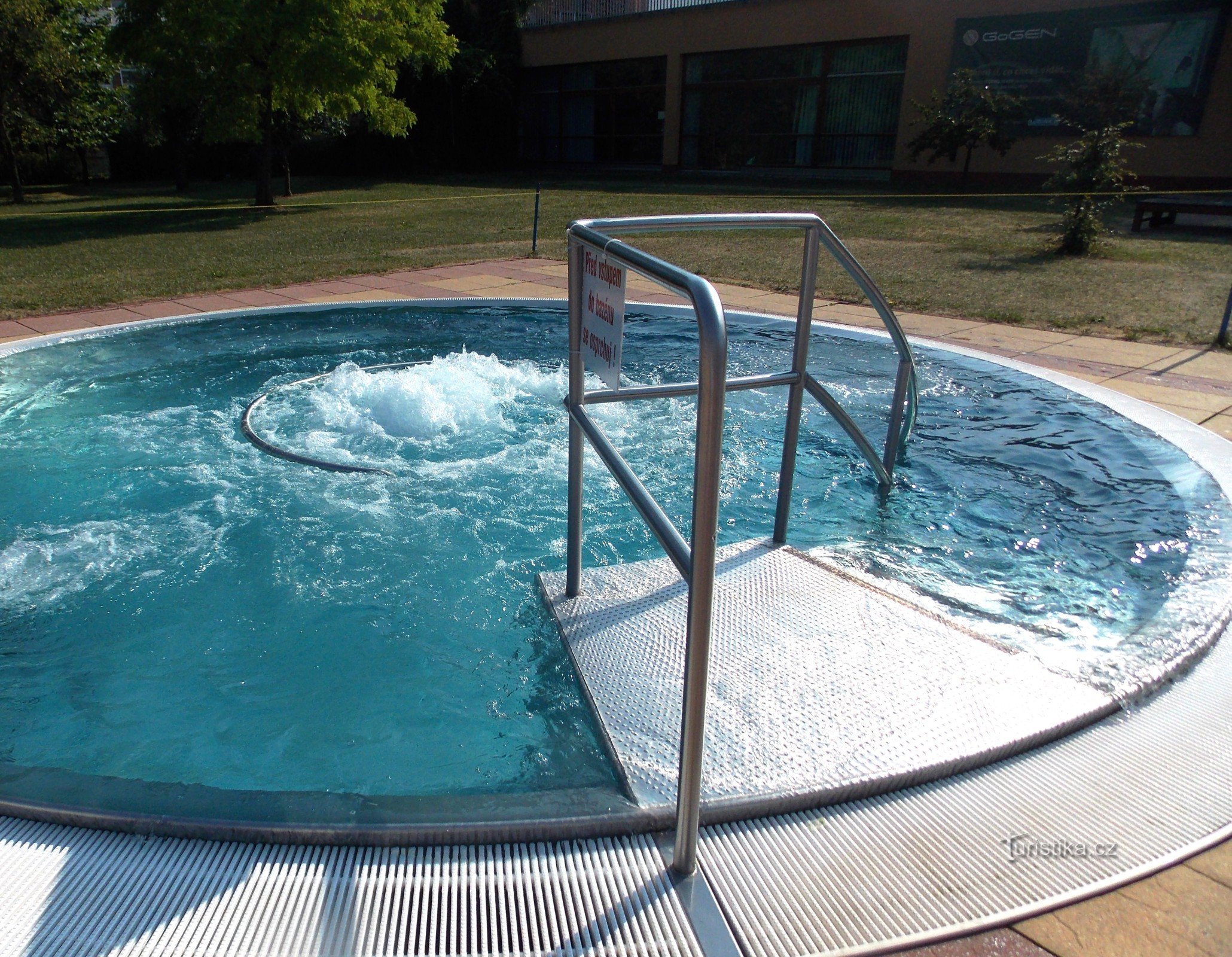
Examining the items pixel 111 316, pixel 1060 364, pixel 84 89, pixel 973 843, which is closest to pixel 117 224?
pixel 84 89

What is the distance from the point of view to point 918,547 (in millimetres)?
4133

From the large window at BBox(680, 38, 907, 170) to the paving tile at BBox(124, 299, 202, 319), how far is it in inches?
869

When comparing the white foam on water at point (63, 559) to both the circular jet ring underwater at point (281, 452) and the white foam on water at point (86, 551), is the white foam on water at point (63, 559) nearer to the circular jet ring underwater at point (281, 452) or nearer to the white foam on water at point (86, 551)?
the white foam on water at point (86, 551)

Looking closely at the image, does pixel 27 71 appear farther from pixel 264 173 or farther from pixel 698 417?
pixel 698 417

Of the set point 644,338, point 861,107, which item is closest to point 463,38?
point 861,107

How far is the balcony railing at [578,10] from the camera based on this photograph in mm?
32000

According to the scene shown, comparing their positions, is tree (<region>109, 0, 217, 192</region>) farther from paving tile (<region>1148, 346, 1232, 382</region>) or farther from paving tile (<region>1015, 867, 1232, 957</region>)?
paving tile (<region>1015, 867, 1232, 957</region>)

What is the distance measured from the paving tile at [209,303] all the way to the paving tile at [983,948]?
27.9 feet

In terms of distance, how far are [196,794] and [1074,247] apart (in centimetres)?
1382

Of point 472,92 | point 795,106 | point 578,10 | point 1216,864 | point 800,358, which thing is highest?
point 578,10

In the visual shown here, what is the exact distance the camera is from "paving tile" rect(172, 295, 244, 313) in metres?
8.71

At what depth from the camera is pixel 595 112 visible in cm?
3212

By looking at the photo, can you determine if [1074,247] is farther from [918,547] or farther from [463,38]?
[463,38]

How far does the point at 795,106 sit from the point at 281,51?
637 inches
